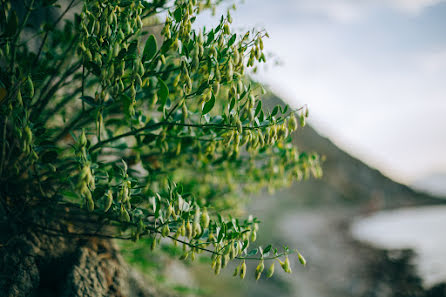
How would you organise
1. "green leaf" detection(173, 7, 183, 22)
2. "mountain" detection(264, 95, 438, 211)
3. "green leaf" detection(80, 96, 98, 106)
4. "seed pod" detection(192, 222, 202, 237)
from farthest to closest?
1. "mountain" detection(264, 95, 438, 211)
2. "green leaf" detection(80, 96, 98, 106)
3. "green leaf" detection(173, 7, 183, 22)
4. "seed pod" detection(192, 222, 202, 237)

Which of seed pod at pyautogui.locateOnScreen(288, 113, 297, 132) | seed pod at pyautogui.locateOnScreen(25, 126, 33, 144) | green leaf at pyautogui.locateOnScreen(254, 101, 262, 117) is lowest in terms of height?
seed pod at pyautogui.locateOnScreen(25, 126, 33, 144)

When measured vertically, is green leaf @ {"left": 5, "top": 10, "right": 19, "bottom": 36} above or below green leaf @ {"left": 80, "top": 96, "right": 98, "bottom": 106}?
above

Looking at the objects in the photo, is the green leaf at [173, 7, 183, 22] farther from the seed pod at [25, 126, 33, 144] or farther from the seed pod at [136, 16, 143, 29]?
the seed pod at [25, 126, 33, 144]

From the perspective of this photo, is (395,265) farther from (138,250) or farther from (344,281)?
(138,250)

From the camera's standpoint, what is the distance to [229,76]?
0.98 meters

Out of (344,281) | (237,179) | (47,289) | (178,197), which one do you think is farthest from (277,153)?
(344,281)

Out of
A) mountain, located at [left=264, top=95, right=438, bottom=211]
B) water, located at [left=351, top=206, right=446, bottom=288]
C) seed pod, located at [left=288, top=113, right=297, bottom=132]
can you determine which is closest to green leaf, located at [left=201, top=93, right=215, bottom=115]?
seed pod, located at [left=288, top=113, right=297, bottom=132]

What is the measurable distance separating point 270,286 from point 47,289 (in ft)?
12.1

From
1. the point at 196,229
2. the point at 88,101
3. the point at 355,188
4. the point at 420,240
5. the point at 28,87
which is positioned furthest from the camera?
the point at 355,188

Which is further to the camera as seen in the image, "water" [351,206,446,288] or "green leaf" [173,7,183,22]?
"water" [351,206,446,288]

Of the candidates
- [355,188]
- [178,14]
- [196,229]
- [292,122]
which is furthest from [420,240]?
[178,14]

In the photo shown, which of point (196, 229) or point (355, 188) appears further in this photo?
point (355, 188)

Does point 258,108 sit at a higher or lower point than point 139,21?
lower

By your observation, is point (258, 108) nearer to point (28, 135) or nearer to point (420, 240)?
point (28, 135)
